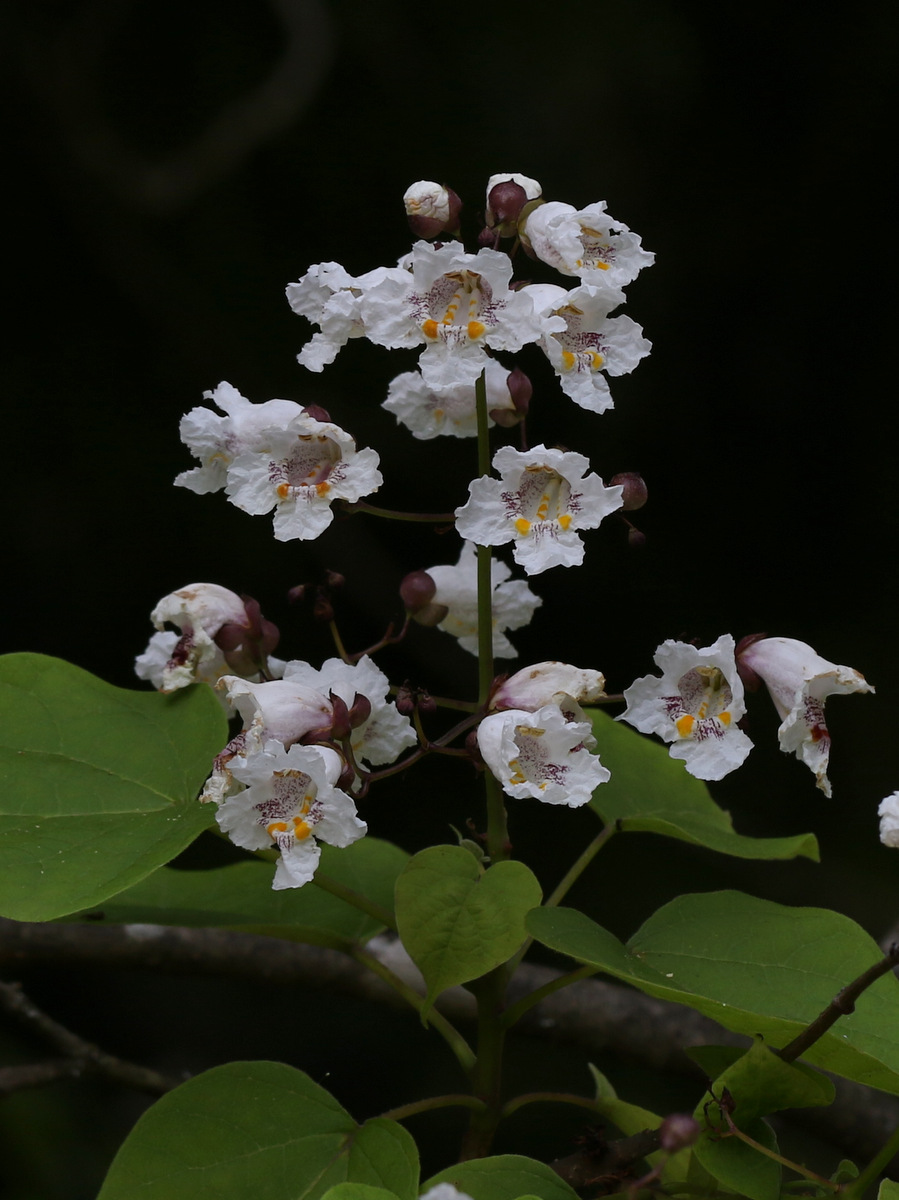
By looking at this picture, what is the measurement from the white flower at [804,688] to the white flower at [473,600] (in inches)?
7.5

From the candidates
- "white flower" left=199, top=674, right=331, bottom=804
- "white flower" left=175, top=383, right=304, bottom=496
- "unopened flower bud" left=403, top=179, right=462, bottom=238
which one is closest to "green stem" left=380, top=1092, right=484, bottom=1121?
"white flower" left=199, top=674, right=331, bottom=804

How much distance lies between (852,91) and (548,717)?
1.71 meters

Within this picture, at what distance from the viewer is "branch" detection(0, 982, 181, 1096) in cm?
108

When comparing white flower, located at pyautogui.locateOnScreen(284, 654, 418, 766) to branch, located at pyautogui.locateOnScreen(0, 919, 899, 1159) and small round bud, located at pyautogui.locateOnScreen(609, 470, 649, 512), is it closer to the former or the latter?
small round bud, located at pyautogui.locateOnScreen(609, 470, 649, 512)

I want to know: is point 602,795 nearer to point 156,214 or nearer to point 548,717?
point 548,717

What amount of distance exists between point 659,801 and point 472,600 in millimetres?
239

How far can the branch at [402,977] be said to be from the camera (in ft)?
3.80

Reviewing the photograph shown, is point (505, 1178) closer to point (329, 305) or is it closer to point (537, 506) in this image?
point (537, 506)

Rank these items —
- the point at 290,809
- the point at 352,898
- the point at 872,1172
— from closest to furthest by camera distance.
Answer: the point at 872,1172 → the point at 290,809 → the point at 352,898

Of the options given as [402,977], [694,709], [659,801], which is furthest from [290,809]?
[402,977]

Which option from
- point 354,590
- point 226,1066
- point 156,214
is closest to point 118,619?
point 354,590

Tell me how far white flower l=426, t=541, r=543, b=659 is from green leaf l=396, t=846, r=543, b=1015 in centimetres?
23

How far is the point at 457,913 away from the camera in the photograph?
0.73 metres

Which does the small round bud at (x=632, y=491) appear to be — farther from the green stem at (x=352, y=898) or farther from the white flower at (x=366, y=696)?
the green stem at (x=352, y=898)
